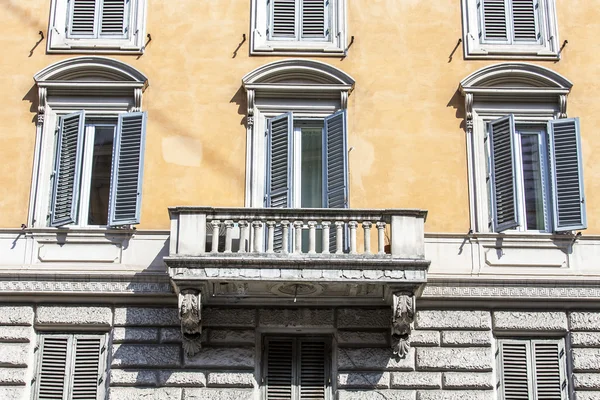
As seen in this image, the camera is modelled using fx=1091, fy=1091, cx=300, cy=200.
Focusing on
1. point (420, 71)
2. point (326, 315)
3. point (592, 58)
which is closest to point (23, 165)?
point (326, 315)

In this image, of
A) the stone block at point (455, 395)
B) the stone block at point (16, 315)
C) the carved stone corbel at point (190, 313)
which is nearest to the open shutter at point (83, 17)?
the stone block at point (16, 315)

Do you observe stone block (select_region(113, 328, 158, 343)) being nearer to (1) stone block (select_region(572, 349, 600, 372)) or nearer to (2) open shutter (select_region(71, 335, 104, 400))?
(2) open shutter (select_region(71, 335, 104, 400))

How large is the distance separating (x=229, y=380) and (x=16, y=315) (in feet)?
11.9

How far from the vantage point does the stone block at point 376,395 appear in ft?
55.6

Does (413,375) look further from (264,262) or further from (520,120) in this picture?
(520,120)

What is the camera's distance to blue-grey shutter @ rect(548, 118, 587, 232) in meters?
18.1

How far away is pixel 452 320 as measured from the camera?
Result: 57.4 ft

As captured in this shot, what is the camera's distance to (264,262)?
652 inches

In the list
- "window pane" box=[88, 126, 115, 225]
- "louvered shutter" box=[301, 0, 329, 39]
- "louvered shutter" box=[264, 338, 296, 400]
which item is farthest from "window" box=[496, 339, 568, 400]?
"window pane" box=[88, 126, 115, 225]

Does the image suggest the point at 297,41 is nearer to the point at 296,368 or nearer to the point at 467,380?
the point at 296,368

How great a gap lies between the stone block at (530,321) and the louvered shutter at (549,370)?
0.81 feet

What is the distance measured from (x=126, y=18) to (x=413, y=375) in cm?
830

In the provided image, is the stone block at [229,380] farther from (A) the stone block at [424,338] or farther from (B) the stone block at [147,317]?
(A) the stone block at [424,338]

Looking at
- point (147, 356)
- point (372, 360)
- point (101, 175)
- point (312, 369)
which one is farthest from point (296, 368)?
point (101, 175)
